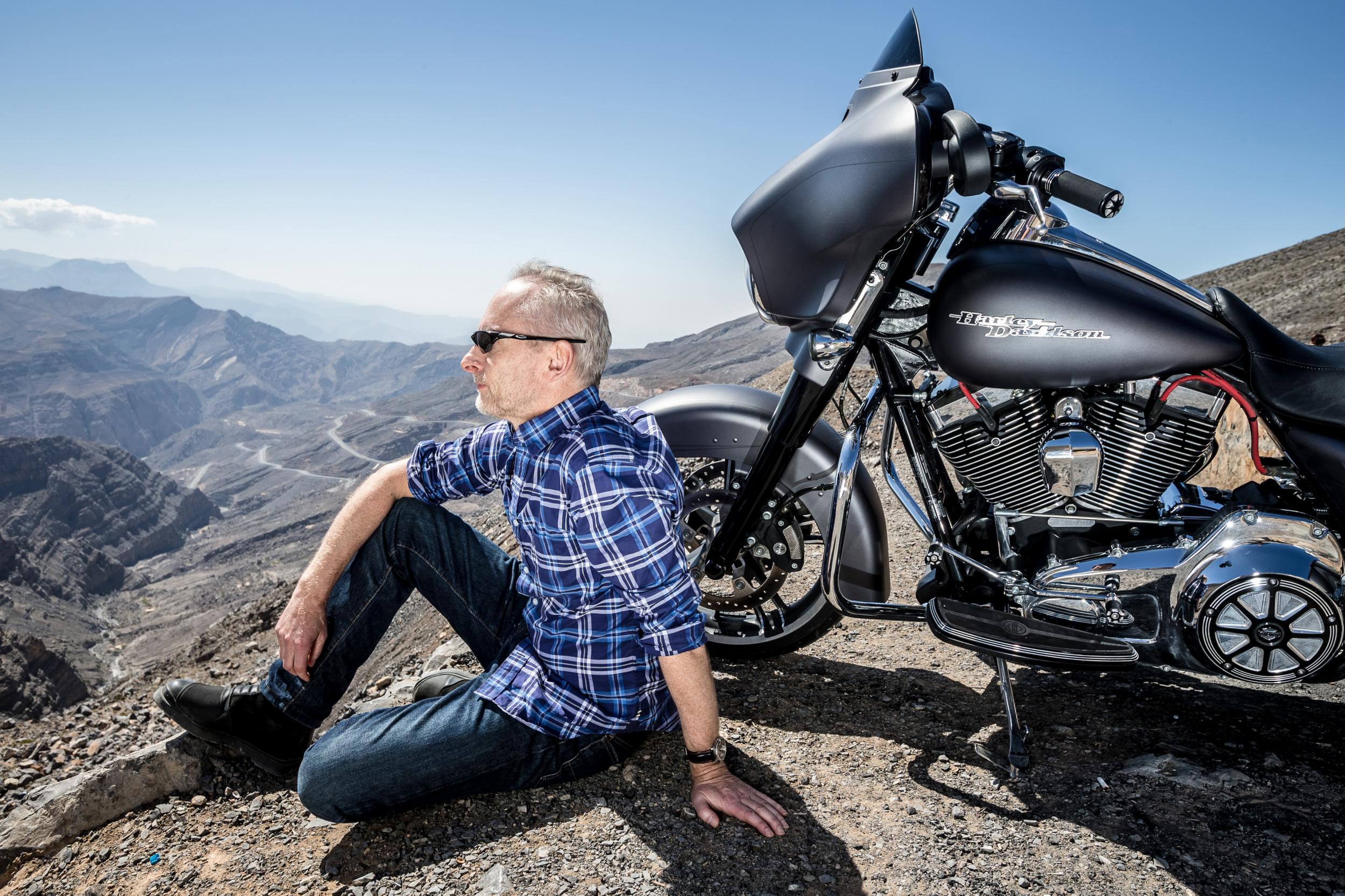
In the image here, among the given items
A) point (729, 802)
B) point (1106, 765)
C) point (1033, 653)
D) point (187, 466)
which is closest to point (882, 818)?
point (729, 802)

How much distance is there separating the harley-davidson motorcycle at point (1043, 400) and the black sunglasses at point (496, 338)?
0.71m

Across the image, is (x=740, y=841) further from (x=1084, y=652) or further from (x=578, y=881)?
(x=1084, y=652)

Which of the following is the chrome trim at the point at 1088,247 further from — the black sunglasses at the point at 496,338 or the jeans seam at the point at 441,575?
the jeans seam at the point at 441,575

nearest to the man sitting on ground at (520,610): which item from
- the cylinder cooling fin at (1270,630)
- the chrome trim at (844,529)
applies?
the chrome trim at (844,529)

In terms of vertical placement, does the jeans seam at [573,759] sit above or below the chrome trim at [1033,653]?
below

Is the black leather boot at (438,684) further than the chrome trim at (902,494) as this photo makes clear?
Yes

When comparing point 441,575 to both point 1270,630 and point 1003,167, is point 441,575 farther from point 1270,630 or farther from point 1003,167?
point 1270,630

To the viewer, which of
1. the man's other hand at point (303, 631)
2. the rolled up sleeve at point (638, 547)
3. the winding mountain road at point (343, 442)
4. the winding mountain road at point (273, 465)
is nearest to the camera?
the rolled up sleeve at point (638, 547)

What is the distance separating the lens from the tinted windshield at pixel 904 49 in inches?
93.9

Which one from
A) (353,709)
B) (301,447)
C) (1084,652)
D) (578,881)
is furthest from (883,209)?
(301,447)

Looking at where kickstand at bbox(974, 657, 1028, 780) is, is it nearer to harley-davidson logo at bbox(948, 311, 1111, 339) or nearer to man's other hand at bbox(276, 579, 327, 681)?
harley-davidson logo at bbox(948, 311, 1111, 339)

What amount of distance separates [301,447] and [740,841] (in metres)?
158

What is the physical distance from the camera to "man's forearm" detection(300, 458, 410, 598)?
2416 millimetres

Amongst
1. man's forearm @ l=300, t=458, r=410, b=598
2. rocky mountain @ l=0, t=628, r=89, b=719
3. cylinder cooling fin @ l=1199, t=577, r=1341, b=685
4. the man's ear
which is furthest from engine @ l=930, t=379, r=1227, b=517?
rocky mountain @ l=0, t=628, r=89, b=719
